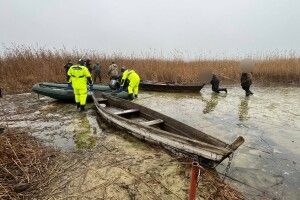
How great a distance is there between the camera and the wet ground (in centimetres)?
483

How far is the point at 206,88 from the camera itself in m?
17.6

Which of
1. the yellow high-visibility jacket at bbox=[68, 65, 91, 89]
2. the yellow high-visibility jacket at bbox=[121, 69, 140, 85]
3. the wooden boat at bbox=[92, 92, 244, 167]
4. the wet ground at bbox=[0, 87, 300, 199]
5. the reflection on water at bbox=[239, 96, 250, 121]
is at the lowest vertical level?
the reflection on water at bbox=[239, 96, 250, 121]

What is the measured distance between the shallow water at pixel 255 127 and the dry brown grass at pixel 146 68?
10.3 ft

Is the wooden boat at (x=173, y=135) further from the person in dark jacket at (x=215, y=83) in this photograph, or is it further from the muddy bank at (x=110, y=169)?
the person in dark jacket at (x=215, y=83)

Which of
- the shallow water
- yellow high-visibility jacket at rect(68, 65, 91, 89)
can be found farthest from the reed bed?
yellow high-visibility jacket at rect(68, 65, 91, 89)

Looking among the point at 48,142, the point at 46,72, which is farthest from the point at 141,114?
the point at 46,72

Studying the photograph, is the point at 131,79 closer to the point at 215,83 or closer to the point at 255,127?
the point at 215,83

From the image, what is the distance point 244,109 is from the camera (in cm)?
1130

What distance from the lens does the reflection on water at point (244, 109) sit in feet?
32.6

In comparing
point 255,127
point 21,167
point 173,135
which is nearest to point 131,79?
point 255,127

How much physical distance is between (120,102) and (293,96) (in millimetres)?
8894

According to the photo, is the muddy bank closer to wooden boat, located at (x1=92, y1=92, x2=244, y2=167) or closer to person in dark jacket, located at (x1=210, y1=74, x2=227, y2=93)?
wooden boat, located at (x1=92, y1=92, x2=244, y2=167)

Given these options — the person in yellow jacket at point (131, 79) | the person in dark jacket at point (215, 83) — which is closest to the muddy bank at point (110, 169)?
the person in yellow jacket at point (131, 79)

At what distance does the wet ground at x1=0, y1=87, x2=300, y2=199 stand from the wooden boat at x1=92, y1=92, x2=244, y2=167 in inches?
11.2
